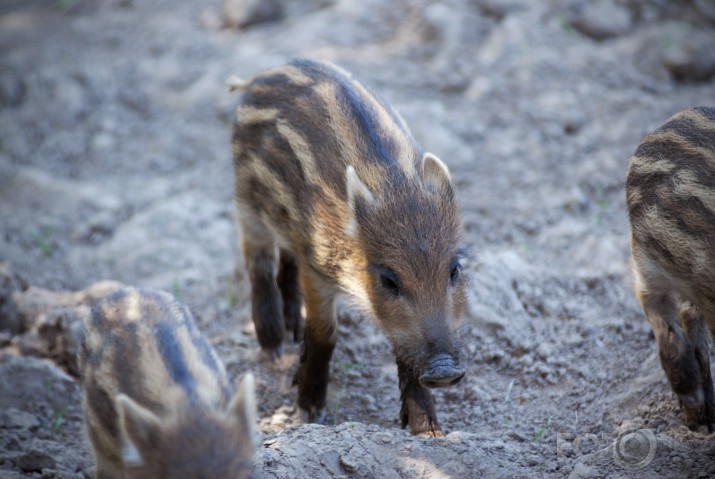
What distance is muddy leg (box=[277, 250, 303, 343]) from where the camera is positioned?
525 centimetres

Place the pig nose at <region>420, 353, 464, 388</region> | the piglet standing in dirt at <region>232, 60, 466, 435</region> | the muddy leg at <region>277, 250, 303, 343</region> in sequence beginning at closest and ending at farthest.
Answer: the pig nose at <region>420, 353, 464, 388</region>
the piglet standing in dirt at <region>232, 60, 466, 435</region>
the muddy leg at <region>277, 250, 303, 343</region>

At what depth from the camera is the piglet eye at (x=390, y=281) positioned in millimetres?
3852

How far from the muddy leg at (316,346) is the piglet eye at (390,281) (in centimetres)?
47

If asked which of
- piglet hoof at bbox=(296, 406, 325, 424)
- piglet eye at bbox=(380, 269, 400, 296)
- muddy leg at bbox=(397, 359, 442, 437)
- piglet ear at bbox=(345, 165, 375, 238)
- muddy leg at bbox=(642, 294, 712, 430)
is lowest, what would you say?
piglet hoof at bbox=(296, 406, 325, 424)

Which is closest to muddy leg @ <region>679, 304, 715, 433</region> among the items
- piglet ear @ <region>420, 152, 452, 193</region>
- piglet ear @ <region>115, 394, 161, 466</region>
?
piglet ear @ <region>420, 152, 452, 193</region>

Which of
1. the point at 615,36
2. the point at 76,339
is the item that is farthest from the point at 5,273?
the point at 615,36

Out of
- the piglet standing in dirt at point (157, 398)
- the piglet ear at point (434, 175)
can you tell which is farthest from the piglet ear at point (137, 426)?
the piglet ear at point (434, 175)

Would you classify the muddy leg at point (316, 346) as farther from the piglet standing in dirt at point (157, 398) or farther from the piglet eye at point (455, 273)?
the piglet standing in dirt at point (157, 398)

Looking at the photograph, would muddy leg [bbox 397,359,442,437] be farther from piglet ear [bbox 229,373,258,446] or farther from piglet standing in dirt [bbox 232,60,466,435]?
piglet ear [bbox 229,373,258,446]

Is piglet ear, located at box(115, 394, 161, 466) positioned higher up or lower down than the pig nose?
higher up

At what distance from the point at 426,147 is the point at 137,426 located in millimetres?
3921

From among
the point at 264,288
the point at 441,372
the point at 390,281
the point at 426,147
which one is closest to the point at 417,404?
the point at 441,372

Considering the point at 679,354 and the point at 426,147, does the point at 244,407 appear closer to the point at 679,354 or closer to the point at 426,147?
the point at 679,354

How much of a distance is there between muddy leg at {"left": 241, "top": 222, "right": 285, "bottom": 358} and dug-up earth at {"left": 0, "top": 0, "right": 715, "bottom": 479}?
0.50 feet
